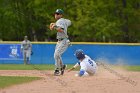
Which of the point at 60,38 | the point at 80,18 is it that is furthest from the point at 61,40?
the point at 80,18

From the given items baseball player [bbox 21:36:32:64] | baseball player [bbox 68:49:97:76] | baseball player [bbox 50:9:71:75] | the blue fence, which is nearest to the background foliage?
the blue fence

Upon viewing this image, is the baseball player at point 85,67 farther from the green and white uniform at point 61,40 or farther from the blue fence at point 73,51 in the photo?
the blue fence at point 73,51

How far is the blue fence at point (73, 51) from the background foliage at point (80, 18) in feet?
36.2

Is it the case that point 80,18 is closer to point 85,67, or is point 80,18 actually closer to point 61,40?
point 61,40

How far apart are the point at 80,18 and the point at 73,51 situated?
11559 mm

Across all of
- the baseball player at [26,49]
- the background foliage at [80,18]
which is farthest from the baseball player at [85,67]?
the background foliage at [80,18]

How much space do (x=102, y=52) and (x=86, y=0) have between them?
43.0 ft

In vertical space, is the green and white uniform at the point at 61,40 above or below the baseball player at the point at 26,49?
above

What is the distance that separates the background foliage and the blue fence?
11.0 meters

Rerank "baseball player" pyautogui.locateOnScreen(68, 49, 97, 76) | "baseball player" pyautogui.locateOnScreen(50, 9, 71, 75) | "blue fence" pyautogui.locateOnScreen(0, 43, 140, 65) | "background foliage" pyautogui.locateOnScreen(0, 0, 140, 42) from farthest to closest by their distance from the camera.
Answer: "background foliage" pyautogui.locateOnScreen(0, 0, 140, 42), "blue fence" pyautogui.locateOnScreen(0, 43, 140, 65), "baseball player" pyautogui.locateOnScreen(50, 9, 71, 75), "baseball player" pyautogui.locateOnScreen(68, 49, 97, 76)

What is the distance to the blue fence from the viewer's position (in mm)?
31875

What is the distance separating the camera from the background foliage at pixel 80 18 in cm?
4397

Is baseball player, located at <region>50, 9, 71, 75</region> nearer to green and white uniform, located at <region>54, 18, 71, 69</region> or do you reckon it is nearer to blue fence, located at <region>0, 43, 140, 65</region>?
green and white uniform, located at <region>54, 18, 71, 69</region>

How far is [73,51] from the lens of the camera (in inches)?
1277
